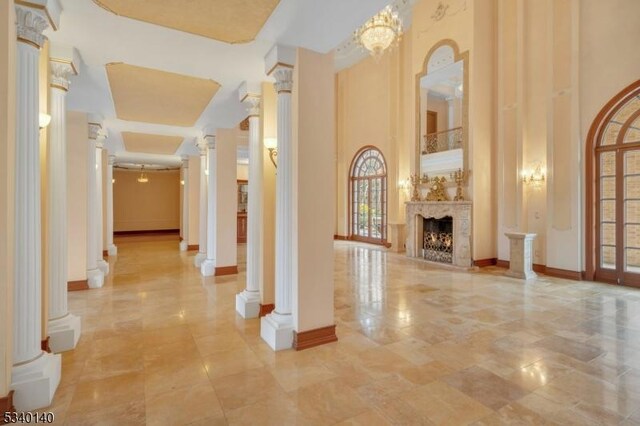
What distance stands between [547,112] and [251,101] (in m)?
6.91

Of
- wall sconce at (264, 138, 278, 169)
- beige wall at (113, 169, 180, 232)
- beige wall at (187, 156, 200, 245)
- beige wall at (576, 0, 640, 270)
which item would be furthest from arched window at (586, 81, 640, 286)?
beige wall at (113, 169, 180, 232)

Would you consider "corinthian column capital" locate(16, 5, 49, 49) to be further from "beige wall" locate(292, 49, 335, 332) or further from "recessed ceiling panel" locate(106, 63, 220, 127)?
"beige wall" locate(292, 49, 335, 332)

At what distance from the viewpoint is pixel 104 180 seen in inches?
390

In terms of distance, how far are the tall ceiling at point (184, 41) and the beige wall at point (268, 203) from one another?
0.45 metres

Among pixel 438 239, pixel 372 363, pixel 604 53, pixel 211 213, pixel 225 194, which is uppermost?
pixel 604 53

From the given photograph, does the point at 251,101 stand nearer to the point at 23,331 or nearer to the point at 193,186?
the point at 23,331

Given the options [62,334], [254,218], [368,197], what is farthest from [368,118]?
[62,334]

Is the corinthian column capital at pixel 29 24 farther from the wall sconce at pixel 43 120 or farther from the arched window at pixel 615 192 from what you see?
the arched window at pixel 615 192

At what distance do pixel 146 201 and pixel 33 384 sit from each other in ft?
59.3

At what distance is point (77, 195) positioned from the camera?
597 centimetres

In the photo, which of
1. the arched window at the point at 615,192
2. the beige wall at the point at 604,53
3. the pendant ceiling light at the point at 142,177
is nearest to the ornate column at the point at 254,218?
the beige wall at the point at 604,53

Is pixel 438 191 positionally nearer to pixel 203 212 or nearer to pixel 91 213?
pixel 203 212

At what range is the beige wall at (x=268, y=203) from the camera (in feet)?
14.0

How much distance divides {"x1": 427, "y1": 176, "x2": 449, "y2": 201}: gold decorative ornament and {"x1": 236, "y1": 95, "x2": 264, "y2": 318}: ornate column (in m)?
6.40
